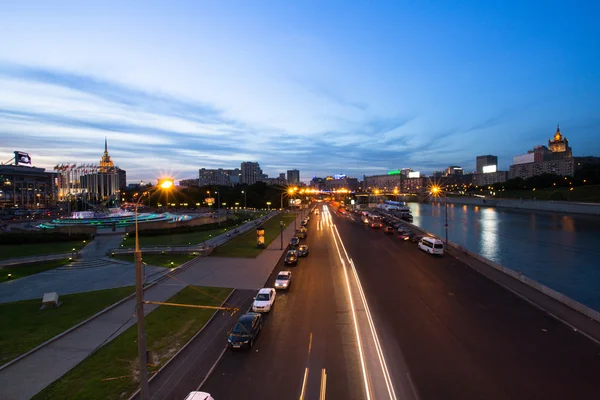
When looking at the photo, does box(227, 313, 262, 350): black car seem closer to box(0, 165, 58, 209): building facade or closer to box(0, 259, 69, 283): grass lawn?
box(0, 259, 69, 283): grass lawn

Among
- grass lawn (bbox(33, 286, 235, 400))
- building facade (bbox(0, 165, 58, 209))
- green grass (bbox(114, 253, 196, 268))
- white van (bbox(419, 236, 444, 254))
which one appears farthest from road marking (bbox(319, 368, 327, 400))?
building facade (bbox(0, 165, 58, 209))

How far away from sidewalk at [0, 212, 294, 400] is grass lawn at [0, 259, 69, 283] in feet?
40.7

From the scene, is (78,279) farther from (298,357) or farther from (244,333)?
(298,357)

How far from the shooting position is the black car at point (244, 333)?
13.8 m

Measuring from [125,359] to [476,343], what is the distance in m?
14.7

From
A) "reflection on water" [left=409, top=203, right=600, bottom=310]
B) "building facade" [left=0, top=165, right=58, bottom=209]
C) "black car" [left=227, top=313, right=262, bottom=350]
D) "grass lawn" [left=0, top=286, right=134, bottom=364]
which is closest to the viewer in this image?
"black car" [left=227, top=313, right=262, bottom=350]

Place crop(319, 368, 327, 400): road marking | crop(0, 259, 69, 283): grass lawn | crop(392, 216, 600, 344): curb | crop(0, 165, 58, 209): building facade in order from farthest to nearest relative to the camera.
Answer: crop(0, 165, 58, 209): building facade, crop(0, 259, 69, 283): grass lawn, crop(392, 216, 600, 344): curb, crop(319, 368, 327, 400): road marking

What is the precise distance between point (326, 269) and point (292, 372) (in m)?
16.4

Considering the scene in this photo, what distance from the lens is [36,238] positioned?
4091cm

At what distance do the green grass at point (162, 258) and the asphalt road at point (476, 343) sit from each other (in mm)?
17635

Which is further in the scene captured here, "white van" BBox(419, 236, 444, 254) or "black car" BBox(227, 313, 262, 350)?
"white van" BBox(419, 236, 444, 254)

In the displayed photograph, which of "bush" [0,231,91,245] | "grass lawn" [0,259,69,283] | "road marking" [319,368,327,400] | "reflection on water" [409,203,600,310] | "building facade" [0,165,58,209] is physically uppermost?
"building facade" [0,165,58,209]

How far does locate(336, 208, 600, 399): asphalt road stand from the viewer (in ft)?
37.2

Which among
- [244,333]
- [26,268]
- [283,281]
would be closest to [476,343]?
[244,333]
